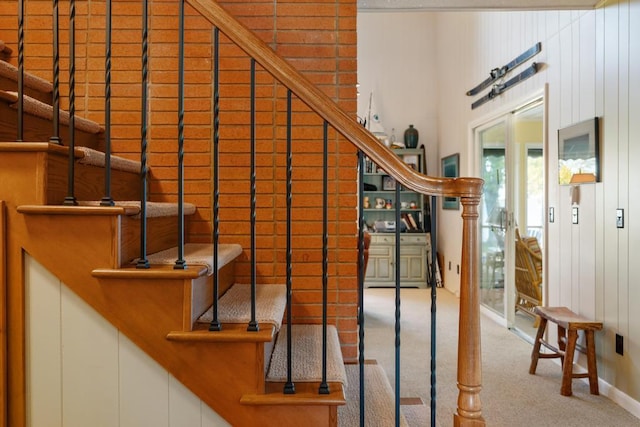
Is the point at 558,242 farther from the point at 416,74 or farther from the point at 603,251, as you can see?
the point at 416,74

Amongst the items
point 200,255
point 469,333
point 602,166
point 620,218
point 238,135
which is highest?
point 238,135

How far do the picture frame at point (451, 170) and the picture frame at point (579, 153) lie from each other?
2.24 m

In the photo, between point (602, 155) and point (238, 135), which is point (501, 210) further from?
point (238, 135)

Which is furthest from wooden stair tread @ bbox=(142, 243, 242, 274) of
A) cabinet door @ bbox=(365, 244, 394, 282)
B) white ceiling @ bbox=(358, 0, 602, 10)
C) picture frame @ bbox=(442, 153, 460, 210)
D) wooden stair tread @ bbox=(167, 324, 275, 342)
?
cabinet door @ bbox=(365, 244, 394, 282)

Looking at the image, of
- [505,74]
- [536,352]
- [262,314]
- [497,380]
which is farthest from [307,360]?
[505,74]

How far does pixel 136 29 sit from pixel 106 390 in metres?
1.78

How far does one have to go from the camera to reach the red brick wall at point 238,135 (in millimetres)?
2223

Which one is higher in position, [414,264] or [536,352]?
[414,264]

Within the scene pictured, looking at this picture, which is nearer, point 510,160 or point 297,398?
point 297,398

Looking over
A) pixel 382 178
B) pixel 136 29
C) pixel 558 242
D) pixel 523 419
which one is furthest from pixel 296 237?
pixel 382 178

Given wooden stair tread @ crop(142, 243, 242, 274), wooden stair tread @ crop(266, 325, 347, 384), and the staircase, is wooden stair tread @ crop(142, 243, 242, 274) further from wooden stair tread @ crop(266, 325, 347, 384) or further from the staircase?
wooden stair tread @ crop(266, 325, 347, 384)

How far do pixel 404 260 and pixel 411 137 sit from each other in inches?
73.0

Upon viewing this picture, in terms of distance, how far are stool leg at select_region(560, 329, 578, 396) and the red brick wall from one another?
1.48 meters

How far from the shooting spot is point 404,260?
6.18m
